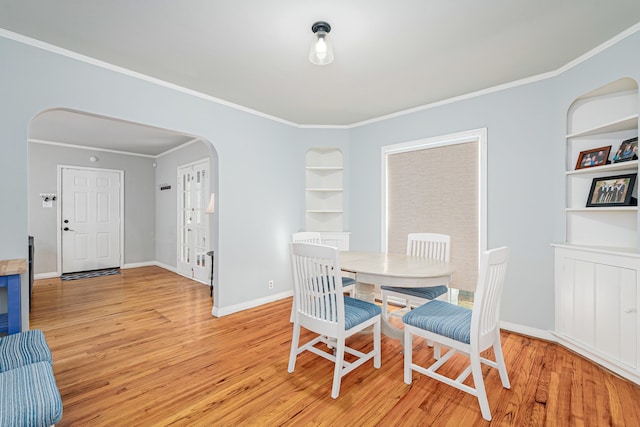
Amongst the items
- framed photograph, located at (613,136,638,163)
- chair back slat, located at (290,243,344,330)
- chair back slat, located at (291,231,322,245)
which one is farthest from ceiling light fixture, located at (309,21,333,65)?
framed photograph, located at (613,136,638,163)

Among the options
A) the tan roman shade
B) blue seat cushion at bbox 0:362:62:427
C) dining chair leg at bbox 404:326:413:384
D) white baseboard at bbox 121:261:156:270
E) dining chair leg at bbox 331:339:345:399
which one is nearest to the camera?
blue seat cushion at bbox 0:362:62:427

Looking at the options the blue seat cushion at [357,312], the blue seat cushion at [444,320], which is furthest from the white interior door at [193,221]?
the blue seat cushion at [444,320]

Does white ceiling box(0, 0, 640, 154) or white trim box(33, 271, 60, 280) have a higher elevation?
white ceiling box(0, 0, 640, 154)

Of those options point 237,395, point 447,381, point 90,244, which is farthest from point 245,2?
point 90,244

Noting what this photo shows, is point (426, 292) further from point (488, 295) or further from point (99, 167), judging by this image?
point (99, 167)

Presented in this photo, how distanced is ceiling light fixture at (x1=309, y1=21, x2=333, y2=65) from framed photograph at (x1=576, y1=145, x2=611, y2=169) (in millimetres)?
2378

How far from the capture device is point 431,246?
2986 millimetres

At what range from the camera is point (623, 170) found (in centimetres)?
243

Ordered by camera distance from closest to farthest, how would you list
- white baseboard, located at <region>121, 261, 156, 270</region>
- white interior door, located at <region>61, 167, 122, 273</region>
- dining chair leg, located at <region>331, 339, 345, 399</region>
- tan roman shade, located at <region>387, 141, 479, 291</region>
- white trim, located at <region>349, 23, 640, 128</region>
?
1. dining chair leg, located at <region>331, 339, 345, 399</region>
2. white trim, located at <region>349, 23, 640, 128</region>
3. tan roman shade, located at <region>387, 141, 479, 291</region>
4. white interior door, located at <region>61, 167, 122, 273</region>
5. white baseboard, located at <region>121, 261, 156, 270</region>

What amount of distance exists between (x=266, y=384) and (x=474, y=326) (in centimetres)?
144

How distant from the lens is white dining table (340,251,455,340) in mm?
2018

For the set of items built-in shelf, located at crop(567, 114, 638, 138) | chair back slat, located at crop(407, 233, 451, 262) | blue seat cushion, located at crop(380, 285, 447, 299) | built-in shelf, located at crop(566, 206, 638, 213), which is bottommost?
blue seat cushion, located at crop(380, 285, 447, 299)

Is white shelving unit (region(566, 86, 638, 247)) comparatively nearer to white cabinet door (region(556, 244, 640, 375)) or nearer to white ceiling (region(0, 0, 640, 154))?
white cabinet door (region(556, 244, 640, 375))

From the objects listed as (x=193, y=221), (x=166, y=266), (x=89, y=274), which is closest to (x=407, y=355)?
(x=193, y=221)
